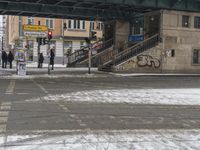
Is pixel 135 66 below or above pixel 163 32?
below

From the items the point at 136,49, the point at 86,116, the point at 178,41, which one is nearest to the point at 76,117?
the point at 86,116

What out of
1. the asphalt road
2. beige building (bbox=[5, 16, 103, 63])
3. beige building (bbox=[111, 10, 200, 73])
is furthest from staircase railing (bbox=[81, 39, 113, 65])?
the asphalt road

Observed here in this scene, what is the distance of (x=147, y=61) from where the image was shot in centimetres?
3712

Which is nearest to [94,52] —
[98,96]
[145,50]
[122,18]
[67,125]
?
[122,18]

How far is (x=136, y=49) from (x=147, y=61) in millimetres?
1497

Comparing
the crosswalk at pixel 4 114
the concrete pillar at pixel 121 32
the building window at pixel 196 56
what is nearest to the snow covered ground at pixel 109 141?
the crosswalk at pixel 4 114

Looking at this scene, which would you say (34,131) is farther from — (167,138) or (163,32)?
(163,32)

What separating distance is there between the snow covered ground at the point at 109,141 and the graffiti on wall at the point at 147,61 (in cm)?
2789

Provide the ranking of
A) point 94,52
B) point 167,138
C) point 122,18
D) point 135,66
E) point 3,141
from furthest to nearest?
point 94,52 < point 122,18 < point 135,66 < point 167,138 < point 3,141

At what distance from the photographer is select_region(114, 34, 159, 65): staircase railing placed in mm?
37156

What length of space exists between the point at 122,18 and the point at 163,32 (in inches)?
288

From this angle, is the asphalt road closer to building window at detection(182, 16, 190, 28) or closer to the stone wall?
the stone wall

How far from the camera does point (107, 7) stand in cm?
3938

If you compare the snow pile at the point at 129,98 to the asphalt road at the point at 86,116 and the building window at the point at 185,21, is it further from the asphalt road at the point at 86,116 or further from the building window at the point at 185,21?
the building window at the point at 185,21
